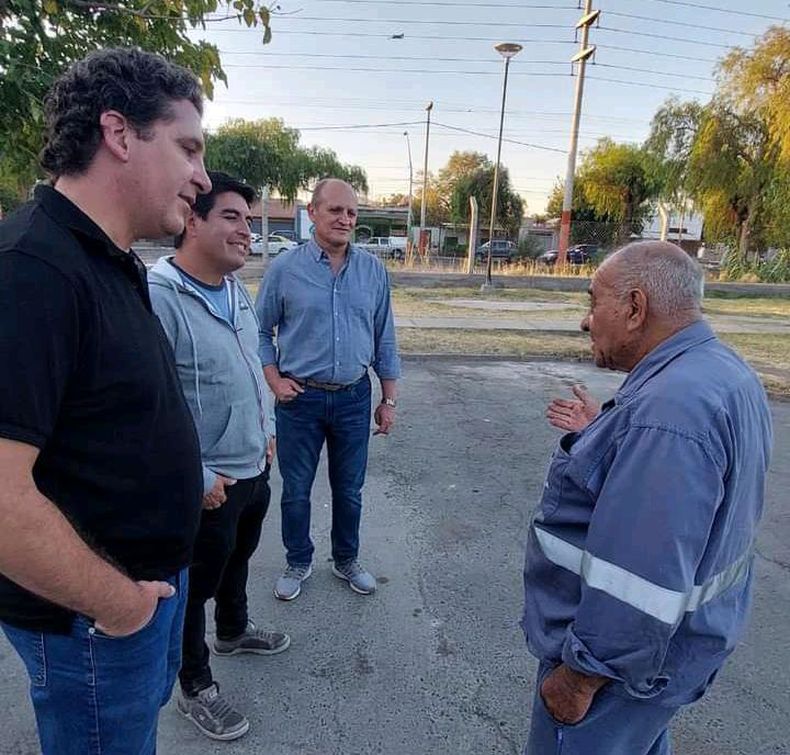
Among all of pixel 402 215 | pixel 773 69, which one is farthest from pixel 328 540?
pixel 402 215

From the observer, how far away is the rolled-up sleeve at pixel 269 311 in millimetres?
2961

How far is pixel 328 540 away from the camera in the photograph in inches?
141

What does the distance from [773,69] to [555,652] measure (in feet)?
83.4

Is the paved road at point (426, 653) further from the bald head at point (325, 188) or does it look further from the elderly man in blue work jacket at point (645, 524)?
the bald head at point (325, 188)

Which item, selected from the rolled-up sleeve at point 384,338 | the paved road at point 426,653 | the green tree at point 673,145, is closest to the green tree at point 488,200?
the green tree at point 673,145

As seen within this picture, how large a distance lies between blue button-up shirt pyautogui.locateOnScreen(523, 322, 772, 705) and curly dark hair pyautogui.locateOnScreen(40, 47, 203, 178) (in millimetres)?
1149

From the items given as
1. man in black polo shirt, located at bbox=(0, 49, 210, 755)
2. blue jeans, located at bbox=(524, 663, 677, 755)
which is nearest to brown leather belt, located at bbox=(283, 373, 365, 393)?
man in black polo shirt, located at bbox=(0, 49, 210, 755)

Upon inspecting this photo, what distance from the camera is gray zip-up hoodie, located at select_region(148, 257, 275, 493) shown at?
1918mm

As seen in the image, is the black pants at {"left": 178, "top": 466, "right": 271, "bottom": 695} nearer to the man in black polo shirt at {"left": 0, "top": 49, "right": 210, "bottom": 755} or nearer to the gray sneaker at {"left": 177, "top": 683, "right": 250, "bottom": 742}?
the gray sneaker at {"left": 177, "top": 683, "right": 250, "bottom": 742}

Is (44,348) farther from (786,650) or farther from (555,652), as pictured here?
(786,650)

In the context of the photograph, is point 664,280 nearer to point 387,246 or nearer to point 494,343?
point 494,343

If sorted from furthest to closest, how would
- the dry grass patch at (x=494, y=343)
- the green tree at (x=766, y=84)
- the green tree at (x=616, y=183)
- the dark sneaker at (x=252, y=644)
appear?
1. the green tree at (x=616, y=183)
2. the green tree at (x=766, y=84)
3. the dry grass patch at (x=494, y=343)
4. the dark sneaker at (x=252, y=644)

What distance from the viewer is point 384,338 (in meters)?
3.19

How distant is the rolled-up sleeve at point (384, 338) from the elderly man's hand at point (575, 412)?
1.29 m
